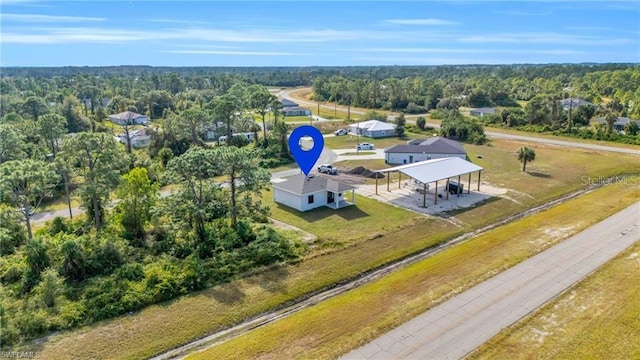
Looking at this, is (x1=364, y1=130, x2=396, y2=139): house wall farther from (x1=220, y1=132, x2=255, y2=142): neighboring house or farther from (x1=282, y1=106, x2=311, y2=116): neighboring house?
(x1=282, y1=106, x2=311, y2=116): neighboring house

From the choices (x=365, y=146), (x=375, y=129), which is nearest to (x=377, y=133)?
(x=375, y=129)

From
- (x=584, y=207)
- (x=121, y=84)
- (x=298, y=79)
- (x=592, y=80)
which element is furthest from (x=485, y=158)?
(x=298, y=79)

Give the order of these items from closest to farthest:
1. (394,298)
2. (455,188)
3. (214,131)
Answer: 1. (394,298)
2. (455,188)
3. (214,131)

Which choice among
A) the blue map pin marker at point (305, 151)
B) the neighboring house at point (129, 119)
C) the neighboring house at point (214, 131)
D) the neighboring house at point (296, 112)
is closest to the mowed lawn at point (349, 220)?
the blue map pin marker at point (305, 151)

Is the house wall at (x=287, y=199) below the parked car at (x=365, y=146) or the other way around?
below

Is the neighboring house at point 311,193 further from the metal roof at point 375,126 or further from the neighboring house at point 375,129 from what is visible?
the metal roof at point 375,126

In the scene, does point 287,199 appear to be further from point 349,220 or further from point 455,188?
point 455,188
